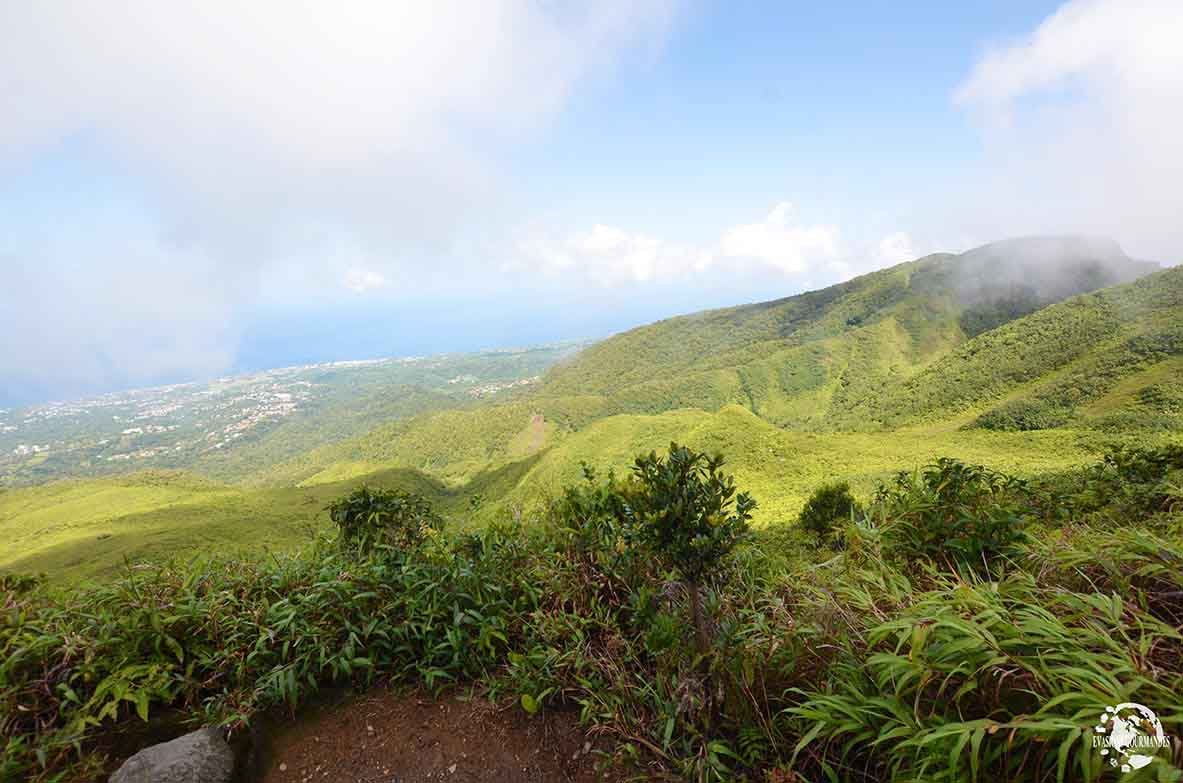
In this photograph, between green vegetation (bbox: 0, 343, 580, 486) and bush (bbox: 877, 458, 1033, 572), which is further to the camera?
green vegetation (bbox: 0, 343, 580, 486)

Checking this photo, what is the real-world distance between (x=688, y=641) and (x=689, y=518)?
0.80 meters

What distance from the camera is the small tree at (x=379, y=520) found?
4.15m

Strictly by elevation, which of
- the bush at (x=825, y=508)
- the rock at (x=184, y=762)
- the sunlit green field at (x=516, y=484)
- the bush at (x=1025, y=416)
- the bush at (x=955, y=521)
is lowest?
the bush at (x=1025, y=416)

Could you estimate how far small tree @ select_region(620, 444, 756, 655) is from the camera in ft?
8.34

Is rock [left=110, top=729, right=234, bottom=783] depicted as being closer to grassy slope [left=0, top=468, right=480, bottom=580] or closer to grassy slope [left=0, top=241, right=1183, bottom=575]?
grassy slope [left=0, top=241, right=1183, bottom=575]

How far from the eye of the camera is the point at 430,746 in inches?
104

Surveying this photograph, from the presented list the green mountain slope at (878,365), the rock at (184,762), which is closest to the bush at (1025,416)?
the green mountain slope at (878,365)

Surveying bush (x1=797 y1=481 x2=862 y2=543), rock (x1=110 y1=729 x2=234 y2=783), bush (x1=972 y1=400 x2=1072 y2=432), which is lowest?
bush (x1=972 y1=400 x2=1072 y2=432)

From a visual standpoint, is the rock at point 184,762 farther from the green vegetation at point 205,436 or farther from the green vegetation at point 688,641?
the green vegetation at point 205,436

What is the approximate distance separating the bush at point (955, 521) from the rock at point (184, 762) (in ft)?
13.4

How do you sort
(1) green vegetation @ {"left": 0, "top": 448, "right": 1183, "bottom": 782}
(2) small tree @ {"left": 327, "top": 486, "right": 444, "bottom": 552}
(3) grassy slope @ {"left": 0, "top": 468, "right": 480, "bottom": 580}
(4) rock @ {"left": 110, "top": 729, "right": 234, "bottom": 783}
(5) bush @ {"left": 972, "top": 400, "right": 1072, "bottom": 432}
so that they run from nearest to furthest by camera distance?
(1) green vegetation @ {"left": 0, "top": 448, "right": 1183, "bottom": 782}, (4) rock @ {"left": 110, "top": 729, "right": 234, "bottom": 783}, (2) small tree @ {"left": 327, "top": 486, "right": 444, "bottom": 552}, (3) grassy slope @ {"left": 0, "top": 468, "right": 480, "bottom": 580}, (5) bush @ {"left": 972, "top": 400, "right": 1072, "bottom": 432}

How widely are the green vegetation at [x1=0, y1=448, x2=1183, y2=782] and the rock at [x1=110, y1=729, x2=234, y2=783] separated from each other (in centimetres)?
15

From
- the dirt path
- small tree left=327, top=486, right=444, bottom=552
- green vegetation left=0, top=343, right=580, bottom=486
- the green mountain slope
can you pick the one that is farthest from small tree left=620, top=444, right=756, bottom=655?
green vegetation left=0, top=343, right=580, bottom=486

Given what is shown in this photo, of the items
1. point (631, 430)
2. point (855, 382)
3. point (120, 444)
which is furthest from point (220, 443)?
point (855, 382)
